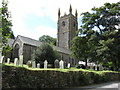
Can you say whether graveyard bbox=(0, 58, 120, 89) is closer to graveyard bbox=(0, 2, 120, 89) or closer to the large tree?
graveyard bbox=(0, 2, 120, 89)

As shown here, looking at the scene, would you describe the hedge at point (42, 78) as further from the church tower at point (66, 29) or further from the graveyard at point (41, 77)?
the church tower at point (66, 29)

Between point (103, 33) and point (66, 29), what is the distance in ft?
120

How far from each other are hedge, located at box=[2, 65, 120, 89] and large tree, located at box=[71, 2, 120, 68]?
915cm

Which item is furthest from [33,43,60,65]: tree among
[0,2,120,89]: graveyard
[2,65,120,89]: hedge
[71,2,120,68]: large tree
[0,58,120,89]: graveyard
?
[2,65,120,89]: hedge

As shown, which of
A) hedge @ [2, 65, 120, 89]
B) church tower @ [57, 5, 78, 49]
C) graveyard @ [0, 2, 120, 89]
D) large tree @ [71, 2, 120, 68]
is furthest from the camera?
church tower @ [57, 5, 78, 49]

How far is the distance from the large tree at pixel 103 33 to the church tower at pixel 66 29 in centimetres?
3113

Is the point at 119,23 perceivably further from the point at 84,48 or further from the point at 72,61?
the point at 72,61

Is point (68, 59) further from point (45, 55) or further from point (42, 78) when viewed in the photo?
point (42, 78)

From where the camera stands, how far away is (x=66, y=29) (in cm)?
5878

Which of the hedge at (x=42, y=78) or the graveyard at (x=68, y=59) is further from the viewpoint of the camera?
the graveyard at (x=68, y=59)

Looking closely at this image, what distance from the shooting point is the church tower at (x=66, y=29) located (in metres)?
57.5

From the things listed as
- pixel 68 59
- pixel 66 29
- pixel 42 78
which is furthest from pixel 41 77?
pixel 66 29

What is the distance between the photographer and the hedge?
582 centimetres

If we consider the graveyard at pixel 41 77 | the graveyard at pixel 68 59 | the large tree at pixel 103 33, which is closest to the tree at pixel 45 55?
the graveyard at pixel 68 59
